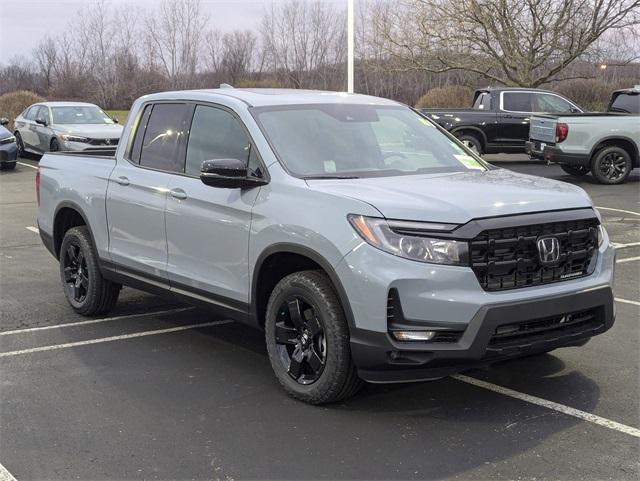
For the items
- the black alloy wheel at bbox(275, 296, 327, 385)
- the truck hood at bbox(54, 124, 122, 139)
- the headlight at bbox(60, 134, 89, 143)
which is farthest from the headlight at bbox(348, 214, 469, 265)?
the headlight at bbox(60, 134, 89, 143)

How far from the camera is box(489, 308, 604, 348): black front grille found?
3938 millimetres

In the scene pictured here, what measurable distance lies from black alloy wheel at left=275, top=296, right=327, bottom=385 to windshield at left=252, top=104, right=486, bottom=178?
0.82 meters

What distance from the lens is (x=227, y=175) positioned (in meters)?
4.60

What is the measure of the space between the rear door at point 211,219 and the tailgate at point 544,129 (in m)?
11.3

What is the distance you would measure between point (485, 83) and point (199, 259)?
3297cm

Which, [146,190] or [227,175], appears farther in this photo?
[146,190]

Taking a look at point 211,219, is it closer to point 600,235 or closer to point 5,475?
point 5,475

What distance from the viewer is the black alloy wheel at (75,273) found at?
6469 millimetres

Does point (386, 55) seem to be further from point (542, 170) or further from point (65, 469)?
→ point (65, 469)

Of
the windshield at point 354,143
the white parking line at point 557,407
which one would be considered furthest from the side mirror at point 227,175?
the white parking line at point 557,407

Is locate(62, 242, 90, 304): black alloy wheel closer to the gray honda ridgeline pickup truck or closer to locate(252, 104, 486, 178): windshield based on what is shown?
the gray honda ridgeline pickup truck

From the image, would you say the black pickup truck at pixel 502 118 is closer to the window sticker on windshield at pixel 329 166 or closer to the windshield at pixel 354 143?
the windshield at pixel 354 143

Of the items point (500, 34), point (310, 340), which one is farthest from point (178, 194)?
point (500, 34)

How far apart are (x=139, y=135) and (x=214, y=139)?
99cm
